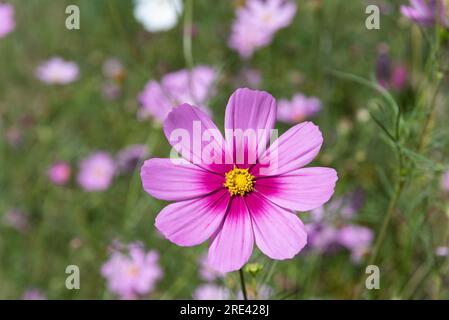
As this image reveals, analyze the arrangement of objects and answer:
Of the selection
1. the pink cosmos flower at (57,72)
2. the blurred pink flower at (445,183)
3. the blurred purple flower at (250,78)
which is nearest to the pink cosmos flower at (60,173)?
the pink cosmos flower at (57,72)

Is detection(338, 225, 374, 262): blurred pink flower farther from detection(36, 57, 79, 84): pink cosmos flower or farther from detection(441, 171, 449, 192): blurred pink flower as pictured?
detection(36, 57, 79, 84): pink cosmos flower

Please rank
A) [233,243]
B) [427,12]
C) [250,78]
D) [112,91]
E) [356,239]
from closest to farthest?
[233,243]
[427,12]
[356,239]
[250,78]
[112,91]

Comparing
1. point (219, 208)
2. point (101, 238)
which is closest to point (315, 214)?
point (101, 238)

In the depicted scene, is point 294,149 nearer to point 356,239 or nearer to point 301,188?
point 301,188

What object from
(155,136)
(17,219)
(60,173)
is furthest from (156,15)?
(17,219)

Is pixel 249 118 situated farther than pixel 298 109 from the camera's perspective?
No

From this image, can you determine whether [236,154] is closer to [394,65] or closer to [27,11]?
[394,65]

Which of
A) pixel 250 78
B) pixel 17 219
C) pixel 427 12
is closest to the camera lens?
pixel 427 12
